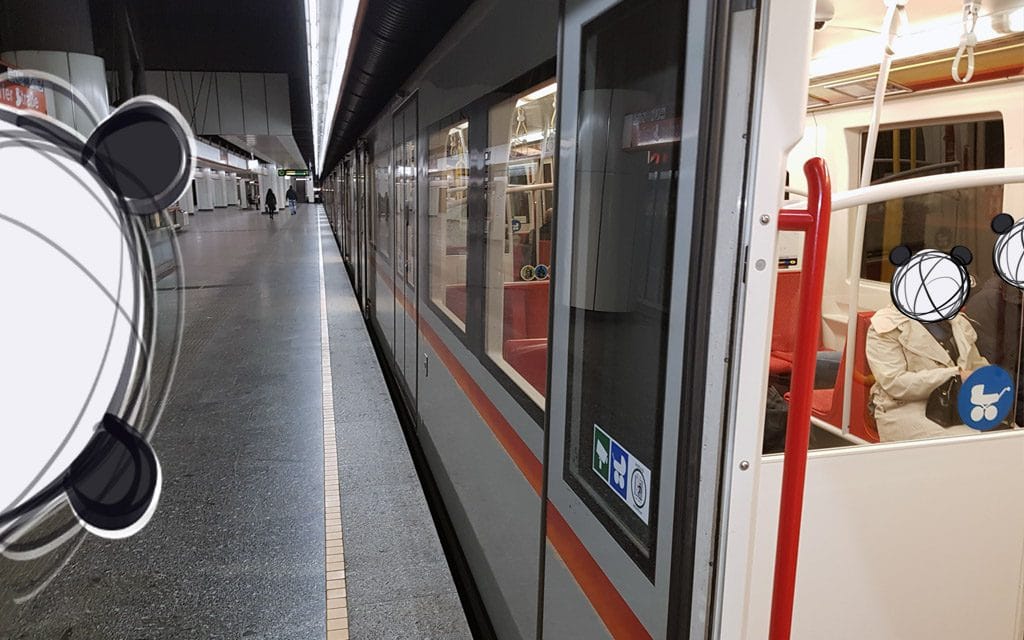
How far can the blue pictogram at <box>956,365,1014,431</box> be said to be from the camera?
1586mm

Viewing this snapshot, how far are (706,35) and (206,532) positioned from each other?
330 cm

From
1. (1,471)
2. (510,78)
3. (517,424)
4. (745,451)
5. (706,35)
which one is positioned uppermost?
(510,78)

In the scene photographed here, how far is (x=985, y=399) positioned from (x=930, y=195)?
72 centimetres

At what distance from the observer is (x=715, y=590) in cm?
110

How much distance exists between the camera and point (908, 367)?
5.41ft

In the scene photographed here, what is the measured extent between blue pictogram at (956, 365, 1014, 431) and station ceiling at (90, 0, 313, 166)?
10542 mm

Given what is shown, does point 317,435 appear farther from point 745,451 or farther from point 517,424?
point 745,451

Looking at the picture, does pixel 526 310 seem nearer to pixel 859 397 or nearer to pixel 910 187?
pixel 859 397

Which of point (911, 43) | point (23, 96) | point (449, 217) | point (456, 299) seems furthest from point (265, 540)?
point (23, 96)

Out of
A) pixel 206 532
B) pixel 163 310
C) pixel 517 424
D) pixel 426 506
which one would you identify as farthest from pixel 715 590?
pixel 163 310

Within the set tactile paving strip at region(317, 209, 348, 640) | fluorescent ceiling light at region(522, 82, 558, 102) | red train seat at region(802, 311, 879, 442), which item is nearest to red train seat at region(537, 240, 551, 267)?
fluorescent ceiling light at region(522, 82, 558, 102)

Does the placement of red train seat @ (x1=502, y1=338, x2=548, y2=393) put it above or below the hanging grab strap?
below

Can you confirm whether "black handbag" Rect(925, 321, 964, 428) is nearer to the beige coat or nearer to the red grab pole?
the beige coat

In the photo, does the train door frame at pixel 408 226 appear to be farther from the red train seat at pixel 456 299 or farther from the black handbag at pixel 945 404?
the black handbag at pixel 945 404
